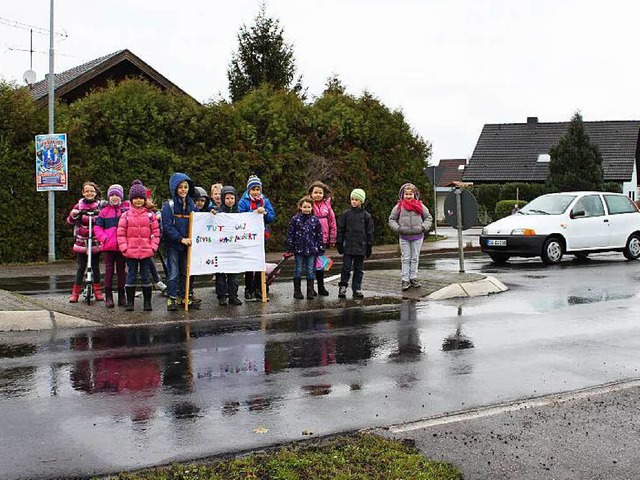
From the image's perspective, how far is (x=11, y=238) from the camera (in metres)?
20.2

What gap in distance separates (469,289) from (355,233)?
2.17m

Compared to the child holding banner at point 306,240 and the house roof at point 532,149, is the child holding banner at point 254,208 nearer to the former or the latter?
the child holding banner at point 306,240

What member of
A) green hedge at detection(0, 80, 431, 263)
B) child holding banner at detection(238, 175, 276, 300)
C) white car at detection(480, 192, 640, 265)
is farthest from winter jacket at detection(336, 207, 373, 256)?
green hedge at detection(0, 80, 431, 263)

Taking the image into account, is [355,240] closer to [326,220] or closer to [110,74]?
[326,220]

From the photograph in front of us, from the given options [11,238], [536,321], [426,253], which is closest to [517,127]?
[426,253]

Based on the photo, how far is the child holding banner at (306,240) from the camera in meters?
12.2

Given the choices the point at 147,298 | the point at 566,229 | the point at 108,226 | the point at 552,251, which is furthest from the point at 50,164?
the point at 566,229

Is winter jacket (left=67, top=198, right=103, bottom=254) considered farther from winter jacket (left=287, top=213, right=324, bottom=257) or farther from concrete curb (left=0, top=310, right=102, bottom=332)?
winter jacket (left=287, top=213, right=324, bottom=257)

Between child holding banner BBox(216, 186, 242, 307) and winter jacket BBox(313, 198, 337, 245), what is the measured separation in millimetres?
1341

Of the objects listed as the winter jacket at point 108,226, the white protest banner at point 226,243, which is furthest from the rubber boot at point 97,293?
the white protest banner at point 226,243

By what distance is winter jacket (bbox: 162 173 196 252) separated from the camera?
36.9 feet

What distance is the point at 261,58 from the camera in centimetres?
3422

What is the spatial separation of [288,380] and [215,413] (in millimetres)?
1195

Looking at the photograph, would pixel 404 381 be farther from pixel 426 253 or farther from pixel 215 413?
pixel 426 253
